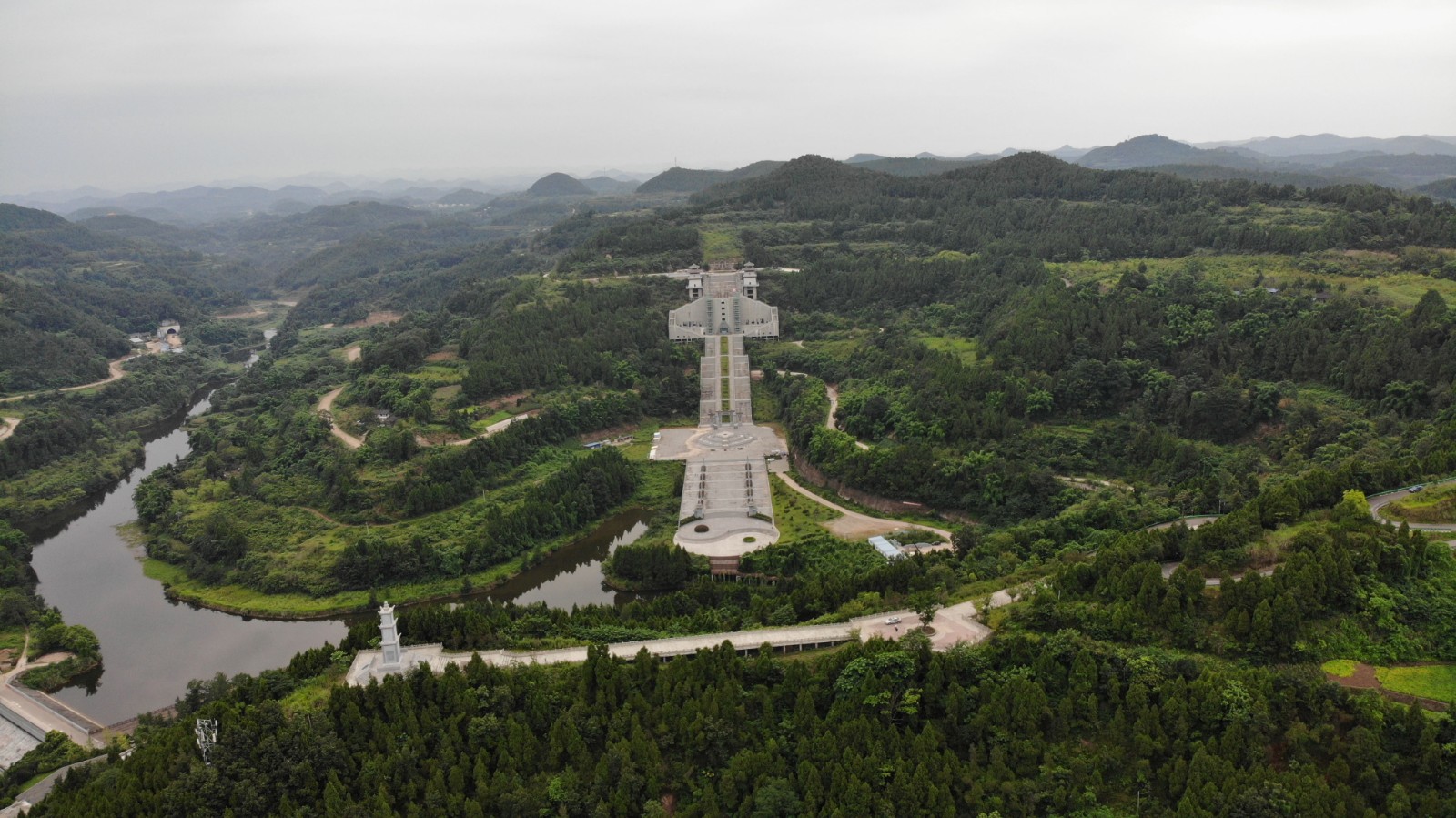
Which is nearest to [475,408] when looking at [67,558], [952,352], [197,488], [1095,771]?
[197,488]

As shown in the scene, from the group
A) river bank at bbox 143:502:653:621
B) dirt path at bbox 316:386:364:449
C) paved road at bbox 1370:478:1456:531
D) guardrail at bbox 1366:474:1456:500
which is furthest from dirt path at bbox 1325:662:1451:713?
dirt path at bbox 316:386:364:449

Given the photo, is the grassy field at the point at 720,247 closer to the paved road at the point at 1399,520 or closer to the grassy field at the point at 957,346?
the grassy field at the point at 957,346

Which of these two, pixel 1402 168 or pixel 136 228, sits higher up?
pixel 1402 168

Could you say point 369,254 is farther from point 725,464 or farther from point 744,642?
point 744,642

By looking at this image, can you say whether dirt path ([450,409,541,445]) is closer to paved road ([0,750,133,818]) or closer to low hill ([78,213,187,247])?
paved road ([0,750,133,818])

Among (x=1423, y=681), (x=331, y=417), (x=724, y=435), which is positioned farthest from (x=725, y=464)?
(x=1423, y=681)

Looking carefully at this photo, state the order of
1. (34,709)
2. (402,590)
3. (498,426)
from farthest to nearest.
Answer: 1. (498,426)
2. (402,590)
3. (34,709)

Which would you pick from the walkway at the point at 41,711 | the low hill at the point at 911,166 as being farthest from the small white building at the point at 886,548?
the low hill at the point at 911,166
